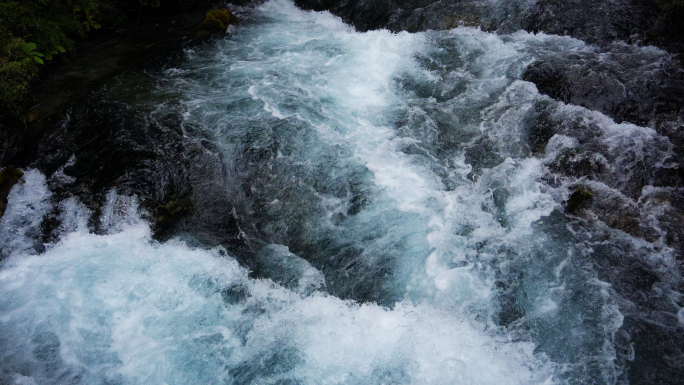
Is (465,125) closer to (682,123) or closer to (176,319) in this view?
(682,123)

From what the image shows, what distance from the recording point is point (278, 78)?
9.91 metres

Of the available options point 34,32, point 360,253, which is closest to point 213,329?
point 360,253

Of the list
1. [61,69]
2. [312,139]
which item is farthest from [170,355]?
[61,69]

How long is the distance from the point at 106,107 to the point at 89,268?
A: 388 cm

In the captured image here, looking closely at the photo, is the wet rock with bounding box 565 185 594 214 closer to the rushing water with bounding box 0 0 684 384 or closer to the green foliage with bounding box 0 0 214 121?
the rushing water with bounding box 0 0 684 384

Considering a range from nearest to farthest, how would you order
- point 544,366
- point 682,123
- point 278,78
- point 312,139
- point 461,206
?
1. point 544,366
2. point 461,206
3. point 682,123
4. point 312,139
5. point 278,78

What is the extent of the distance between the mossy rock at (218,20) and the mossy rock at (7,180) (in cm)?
→ 657

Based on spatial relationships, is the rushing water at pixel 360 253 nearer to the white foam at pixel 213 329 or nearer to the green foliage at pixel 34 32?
the white foam at pixel 213 329

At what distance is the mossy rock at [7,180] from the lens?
281 inches

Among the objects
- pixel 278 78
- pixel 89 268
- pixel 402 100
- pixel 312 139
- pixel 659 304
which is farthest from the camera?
pixel 278 78

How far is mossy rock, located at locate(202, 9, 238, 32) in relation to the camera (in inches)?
474

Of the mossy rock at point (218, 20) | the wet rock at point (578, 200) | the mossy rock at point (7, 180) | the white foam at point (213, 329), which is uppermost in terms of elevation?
the mossy rock at point (218, 20)

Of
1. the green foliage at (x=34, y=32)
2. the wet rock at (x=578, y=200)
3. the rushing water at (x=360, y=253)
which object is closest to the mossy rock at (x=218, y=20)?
the green foliage at (x=34, y=32)

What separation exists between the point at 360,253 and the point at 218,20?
8.88 meters
